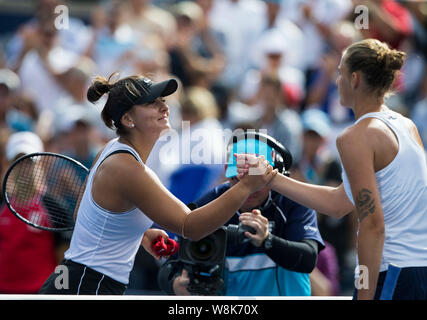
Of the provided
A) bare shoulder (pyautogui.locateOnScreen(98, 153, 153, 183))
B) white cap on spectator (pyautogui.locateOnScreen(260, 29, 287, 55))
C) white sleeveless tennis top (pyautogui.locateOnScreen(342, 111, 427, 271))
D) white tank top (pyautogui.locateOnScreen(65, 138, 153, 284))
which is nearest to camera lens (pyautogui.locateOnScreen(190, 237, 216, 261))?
white tank top (pyautogui.locateOnScreen(65, 138, 153, 284))

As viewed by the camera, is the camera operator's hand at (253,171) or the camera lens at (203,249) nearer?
the camera operator's hand at (253,171)

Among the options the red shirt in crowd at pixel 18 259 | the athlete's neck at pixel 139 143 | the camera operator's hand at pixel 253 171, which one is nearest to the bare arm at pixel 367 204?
the camera operator's hand at pixel 253 171

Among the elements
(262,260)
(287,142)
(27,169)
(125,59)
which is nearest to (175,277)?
(262,260)

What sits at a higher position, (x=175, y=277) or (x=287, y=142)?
(x=287, y=142)

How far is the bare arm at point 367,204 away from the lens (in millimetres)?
2570

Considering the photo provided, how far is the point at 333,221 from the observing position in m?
5.34

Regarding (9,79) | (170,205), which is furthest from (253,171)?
(9,79)

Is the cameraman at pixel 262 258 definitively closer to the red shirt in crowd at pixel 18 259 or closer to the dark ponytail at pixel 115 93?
the dark ponytail at pixel 115 93

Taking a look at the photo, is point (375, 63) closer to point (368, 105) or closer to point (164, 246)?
point (368, 105)

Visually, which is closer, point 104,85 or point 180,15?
point 104,85

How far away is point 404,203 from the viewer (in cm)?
270

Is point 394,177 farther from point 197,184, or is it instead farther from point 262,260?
point 197,184

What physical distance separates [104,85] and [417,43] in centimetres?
389
